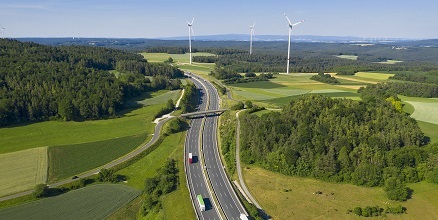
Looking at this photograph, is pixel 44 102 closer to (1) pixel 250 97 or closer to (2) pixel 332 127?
(1) pixel 250 97

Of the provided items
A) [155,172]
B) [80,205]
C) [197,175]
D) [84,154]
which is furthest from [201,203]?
[84,154]

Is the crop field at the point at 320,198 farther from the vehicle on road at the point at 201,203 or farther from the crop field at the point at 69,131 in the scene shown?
the crop field at the point at 69,131

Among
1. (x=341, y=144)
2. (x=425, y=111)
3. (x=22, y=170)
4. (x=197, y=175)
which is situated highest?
(x=425, y=111)

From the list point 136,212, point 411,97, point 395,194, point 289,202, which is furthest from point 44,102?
point 411,97

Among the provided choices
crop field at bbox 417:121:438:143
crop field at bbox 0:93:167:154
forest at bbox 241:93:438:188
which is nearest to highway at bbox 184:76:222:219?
forest at bbox 241:93:438:188

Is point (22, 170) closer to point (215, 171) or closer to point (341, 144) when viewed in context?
point (215, 171)

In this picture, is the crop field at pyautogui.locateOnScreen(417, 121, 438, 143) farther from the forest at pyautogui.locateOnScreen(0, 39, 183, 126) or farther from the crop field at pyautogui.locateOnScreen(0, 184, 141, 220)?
the forest at pyautogui.locateOnScreen(0, 39, 183, 126)

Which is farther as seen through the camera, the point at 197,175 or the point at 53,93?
the point at 53,93
